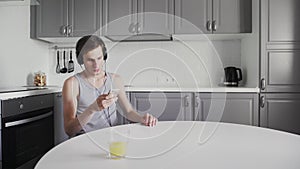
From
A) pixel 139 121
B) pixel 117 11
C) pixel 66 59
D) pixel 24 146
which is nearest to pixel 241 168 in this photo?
pixel 139 121

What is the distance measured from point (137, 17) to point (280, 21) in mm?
1247

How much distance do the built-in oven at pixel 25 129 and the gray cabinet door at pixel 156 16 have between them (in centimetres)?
107

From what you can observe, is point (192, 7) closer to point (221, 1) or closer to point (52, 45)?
point (221, 1)

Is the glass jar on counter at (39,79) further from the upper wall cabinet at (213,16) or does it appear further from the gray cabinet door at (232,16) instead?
the gray cabinet door at (232,16)

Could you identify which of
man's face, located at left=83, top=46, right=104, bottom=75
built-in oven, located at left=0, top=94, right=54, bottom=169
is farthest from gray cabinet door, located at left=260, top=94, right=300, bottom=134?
built-in oven, located at left=0, top=94, right=54, bottom=169

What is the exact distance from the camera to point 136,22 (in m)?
2.74

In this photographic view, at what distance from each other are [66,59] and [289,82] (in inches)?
85.3

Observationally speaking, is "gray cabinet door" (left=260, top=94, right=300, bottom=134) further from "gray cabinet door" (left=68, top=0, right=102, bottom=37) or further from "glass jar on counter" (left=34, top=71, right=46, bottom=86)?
"glass jar on counter" (left=34, top=71, right=46, bottom=86)

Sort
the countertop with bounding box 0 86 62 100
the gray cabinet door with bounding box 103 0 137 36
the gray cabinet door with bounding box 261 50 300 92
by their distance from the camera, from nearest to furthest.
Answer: the countertop with bounding box 0 86 62 100
the gray cabinet door with bounding box 261 50 300 92
the gray cabinet door with bounding box 103 0 137 36

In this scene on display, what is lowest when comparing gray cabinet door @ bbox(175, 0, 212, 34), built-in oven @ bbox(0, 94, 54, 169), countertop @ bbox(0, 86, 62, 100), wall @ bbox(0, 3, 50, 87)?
built-in oven @ bbox(0, 94, 54, 169)

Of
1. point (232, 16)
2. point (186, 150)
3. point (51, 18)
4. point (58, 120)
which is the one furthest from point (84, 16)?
point (186, 150)

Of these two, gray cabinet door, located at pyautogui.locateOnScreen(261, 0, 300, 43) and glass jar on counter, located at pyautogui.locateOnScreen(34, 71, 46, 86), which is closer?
gray cabinet door, located at pyautogui.locateOnScreen(261, 0, 300, 43)

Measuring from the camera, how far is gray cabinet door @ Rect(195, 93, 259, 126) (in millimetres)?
2430

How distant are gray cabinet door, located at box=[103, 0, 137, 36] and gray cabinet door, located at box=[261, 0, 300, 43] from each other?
3.77ft
